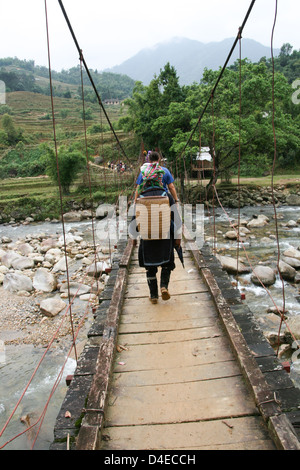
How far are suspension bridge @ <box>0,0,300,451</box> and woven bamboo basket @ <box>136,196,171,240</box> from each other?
0.48 m

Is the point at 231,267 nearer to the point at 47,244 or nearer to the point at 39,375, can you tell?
the point at 39,375

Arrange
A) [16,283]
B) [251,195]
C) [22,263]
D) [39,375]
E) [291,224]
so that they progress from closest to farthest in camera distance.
Answer: [39,375]
[16,283]
[22,263]
[291,224]
[251,195]

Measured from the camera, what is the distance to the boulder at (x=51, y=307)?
441 centimetres

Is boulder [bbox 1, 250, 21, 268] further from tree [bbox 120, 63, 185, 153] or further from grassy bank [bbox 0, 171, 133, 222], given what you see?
tree [bbox 120, 63, 185, 153]

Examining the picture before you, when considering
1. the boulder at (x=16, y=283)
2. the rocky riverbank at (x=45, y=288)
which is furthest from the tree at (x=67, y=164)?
the boulder at (x=16, y=283)

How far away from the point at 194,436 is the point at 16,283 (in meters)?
4.75

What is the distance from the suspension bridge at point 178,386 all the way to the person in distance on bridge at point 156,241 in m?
0.20

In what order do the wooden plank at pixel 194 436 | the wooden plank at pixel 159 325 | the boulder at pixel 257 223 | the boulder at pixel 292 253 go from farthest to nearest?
the boulder at pixel 257 223, the boulder at pixel 292 253, the wooden plank at pixel 159 325, the wooden plank at pixel 194 436

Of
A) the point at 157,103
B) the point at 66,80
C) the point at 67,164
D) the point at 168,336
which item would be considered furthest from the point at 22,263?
the point at 66,80

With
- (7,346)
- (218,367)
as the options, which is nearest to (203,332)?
(218,367)

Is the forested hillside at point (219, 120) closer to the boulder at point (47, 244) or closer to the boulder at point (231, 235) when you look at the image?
the boulder at point (231, 235)

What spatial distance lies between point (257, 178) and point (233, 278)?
35.8 feet

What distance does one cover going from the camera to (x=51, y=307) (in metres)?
4.45

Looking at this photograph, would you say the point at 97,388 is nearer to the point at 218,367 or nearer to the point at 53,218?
the point at 218,367
